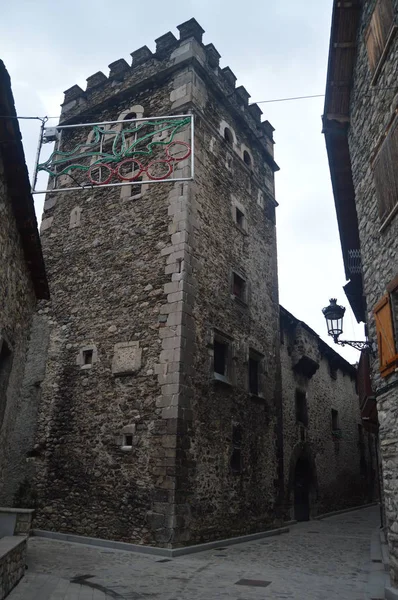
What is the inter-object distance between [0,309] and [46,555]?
→ 4433mm

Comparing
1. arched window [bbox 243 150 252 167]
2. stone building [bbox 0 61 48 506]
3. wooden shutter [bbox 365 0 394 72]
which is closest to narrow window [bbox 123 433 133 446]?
stone building [bbox 0 61 48 506]

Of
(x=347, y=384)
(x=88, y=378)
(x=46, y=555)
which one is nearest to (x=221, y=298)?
(x=88, y=378)

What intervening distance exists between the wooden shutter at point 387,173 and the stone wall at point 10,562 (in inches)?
239

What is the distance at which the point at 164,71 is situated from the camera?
12445 mm

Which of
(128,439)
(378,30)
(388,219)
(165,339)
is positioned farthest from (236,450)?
(378,30)

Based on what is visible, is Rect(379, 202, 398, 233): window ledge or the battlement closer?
Rect(379, 202, 398, 233): window ledge

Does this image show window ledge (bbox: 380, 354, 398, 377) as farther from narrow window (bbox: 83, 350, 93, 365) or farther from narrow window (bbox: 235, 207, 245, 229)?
narrow window (bbox: 235, 207, 245, 229)

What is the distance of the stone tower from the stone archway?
2251 mm

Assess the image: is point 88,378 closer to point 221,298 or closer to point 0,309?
point 221,298

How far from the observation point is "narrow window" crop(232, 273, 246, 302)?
12211 mm

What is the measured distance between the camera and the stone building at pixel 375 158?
5.75m

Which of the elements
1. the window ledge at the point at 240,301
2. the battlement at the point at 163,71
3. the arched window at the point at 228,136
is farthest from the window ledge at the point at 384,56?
the arched window at the point at 228,136

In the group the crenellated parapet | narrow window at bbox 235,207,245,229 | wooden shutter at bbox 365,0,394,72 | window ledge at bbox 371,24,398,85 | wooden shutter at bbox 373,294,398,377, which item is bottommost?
wooden shutter at bbox 373,294,398,377

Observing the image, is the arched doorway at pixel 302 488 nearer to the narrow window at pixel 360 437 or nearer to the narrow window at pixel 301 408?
the narrow window at pixel 301 408
